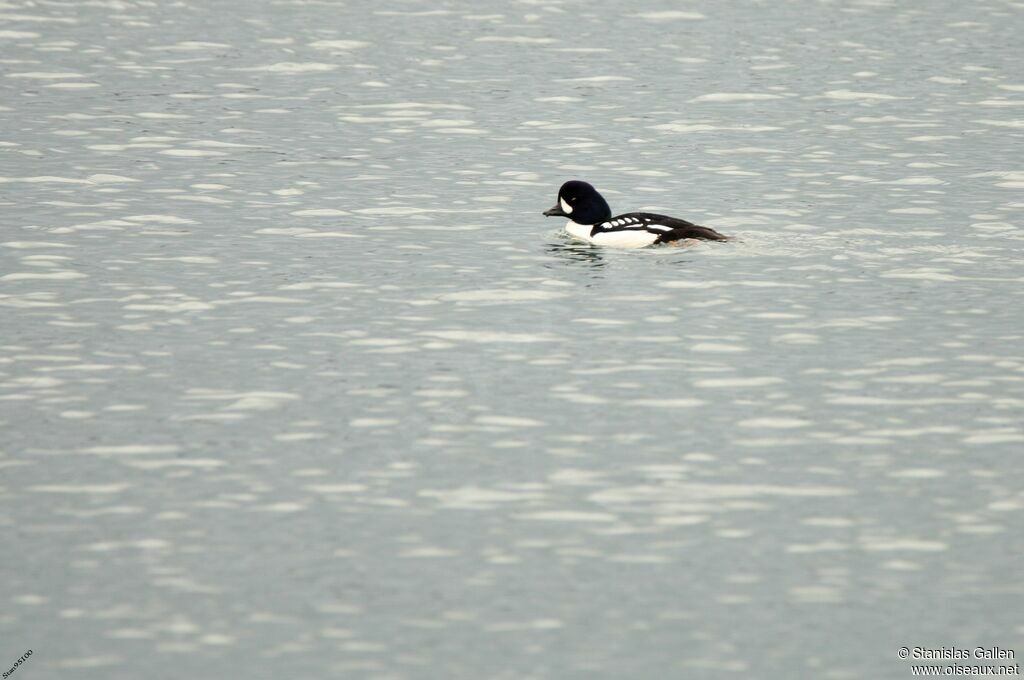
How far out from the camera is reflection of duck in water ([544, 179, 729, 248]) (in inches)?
906

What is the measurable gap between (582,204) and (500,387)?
25.2 feet

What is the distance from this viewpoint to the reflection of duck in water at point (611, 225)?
2302 cm

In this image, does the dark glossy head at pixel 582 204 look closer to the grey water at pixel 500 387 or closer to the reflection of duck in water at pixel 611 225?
the reflection of duck in water at pixel 611 225

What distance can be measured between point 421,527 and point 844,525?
3043mm

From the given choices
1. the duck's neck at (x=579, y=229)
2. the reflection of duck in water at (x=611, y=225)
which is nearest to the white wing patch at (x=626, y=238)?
the reflection of duck in water at (x=611, y=225)

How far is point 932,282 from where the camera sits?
20969 millimetres

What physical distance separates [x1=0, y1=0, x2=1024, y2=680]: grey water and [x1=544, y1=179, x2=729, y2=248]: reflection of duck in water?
1.02 feet

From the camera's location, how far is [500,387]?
16.6m

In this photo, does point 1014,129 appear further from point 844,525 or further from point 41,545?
point 41,545

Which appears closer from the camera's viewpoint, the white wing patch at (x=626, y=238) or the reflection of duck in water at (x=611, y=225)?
the reflection of duck in water at (x=611, y=225)

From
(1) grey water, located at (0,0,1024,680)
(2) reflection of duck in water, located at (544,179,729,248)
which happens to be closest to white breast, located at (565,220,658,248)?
(2) reflection of duck in water, located at (544,179,729,248)

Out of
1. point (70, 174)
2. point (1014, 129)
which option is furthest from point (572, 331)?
point (1014, 129)

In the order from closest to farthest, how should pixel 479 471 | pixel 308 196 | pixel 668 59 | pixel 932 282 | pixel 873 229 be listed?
1. pixel 479 471
2. pixel 932 282
3. pixel 873 229
4. pixel 308 196
5. pixel 668 59

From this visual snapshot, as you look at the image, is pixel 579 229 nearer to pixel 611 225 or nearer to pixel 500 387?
pixel 611 225
